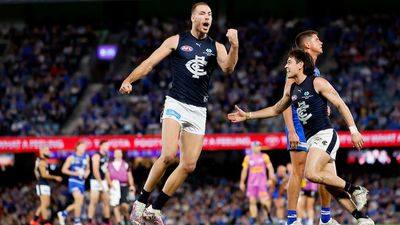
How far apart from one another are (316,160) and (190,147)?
1759 millimetres

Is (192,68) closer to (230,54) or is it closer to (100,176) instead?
(230,54)

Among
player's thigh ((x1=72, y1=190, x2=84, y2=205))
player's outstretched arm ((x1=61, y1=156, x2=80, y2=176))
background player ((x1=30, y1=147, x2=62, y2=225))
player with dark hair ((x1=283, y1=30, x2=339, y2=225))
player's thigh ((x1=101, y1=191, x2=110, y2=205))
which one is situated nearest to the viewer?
player with dark hair ((x1=283, y1=30, x2=339, y2=225))

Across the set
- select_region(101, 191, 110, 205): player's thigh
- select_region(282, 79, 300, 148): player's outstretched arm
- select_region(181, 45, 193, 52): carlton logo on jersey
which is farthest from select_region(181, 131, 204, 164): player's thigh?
select_region(101, 191, 110, 205): player's thigh

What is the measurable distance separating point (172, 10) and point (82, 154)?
71.0 ft

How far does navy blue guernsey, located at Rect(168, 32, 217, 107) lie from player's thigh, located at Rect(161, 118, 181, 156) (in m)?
0.37

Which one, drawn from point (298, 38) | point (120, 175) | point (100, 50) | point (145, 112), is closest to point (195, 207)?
point (145, 112)

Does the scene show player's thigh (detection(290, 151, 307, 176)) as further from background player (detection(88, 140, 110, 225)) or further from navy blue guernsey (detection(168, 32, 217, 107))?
background player (detection(88, 140, 110, 225))

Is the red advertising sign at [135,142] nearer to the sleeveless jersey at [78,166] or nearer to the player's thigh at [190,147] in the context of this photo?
the sleeveless jersey at [78,166]

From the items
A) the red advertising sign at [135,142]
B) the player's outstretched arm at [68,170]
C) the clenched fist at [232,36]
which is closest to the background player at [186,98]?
the clenched fist at [232,36]

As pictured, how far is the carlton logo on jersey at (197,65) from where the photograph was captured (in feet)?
38.6

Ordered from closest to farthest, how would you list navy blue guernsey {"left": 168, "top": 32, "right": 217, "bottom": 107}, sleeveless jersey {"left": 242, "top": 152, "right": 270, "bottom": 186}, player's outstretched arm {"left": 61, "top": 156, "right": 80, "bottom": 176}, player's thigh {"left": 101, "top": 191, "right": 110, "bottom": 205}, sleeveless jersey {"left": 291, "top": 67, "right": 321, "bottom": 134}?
navy blue guernsey {"left": 168, "top": 32, "right": 217, "bottom": 107}, sleeveless jersey {"left": 291, "top": 67, "right": 321, "bottom": 134}, player's outstretched arm {"left": 61, "top": 156, "right": 80, "bottom": 176}, player's thigh {"left": 101, "top": 191, "right": 110, "bottom": 205}, sleeveless jersey {"left": 242, "top": 152, "right": 270, "bottom": 186}

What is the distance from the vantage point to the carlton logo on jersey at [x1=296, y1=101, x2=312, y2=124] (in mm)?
12143

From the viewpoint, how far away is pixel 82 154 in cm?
2161

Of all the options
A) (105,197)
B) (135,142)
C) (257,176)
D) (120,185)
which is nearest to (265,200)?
(257,176)
